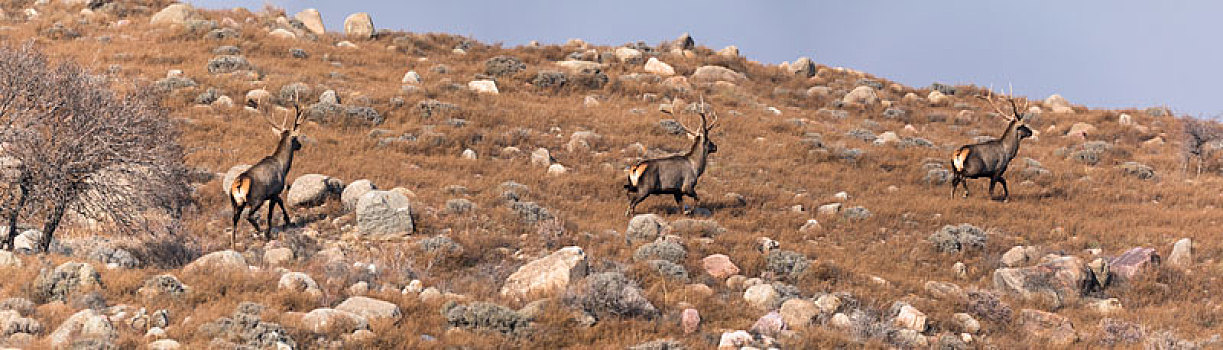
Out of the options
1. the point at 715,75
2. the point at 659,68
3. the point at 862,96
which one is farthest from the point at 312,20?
the point at 862,96

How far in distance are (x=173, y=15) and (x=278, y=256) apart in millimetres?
25123

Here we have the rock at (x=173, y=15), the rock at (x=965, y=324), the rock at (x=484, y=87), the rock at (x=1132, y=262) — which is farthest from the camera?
the rock at (x=173, y=15)

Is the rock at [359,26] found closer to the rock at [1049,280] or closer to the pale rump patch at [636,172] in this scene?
the pale rump patch at [636,172]

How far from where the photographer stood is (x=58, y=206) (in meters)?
10.3

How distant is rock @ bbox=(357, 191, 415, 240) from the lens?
12719mm

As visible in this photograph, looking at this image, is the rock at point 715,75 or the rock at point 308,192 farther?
the rock at point 715,75

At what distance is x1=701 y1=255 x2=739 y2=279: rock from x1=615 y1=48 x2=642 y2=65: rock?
80.5 feet

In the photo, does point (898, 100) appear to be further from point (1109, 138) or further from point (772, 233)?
point (772, 233)

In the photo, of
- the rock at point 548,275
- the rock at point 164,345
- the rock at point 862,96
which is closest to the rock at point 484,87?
the rock at point 862,96

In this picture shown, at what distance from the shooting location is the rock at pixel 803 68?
39031 millimetres

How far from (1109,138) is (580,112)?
18.2 metres

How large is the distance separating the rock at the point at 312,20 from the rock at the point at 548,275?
27.9 m

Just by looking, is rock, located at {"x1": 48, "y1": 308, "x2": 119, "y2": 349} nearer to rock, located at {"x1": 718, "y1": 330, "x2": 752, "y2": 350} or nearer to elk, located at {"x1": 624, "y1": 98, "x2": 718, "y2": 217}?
rock, located at {"x1": 718, "y1": 330, "x2": 752, "y2": 350}

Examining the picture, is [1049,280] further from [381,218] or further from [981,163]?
[381,218]
